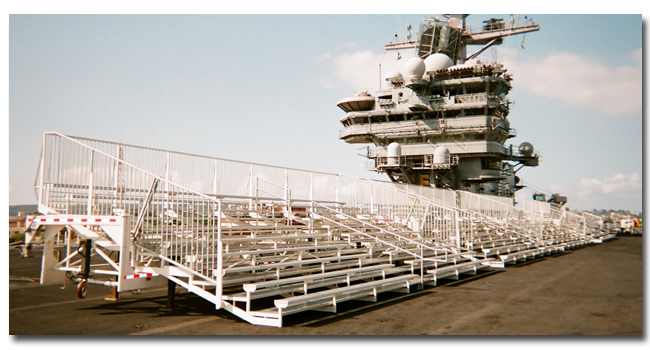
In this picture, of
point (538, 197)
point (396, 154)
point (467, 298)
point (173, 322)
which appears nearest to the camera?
point (173, 322)

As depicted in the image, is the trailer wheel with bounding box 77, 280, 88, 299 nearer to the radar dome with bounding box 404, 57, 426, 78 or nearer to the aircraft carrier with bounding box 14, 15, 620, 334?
the aircraft carrier with bounding box 14, 15, 620, 334

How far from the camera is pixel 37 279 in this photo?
11.9m

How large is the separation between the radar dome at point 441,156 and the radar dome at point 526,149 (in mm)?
9691

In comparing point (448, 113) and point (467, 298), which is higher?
point (448, 113)

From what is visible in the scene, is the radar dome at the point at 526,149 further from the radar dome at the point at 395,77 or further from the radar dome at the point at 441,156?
the radar dome at the point at 395,77

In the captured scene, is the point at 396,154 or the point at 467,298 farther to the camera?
the point at 396,154

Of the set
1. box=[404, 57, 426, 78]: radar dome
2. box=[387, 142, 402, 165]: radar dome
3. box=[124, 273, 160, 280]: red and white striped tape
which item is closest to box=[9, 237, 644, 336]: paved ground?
box=[124, 273, 160, 280]: red and white striped tape

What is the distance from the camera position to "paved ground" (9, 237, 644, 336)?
6.81 m

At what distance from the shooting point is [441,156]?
26031mm

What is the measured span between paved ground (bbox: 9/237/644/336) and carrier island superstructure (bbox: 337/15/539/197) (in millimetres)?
15758

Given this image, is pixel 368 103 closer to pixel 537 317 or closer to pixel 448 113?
pixel 448 113

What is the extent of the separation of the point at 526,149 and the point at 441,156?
10256 mm

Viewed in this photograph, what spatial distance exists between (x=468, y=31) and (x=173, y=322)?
3237cm

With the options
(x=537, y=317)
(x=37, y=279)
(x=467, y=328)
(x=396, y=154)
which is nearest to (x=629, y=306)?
(x=537, y=317)
